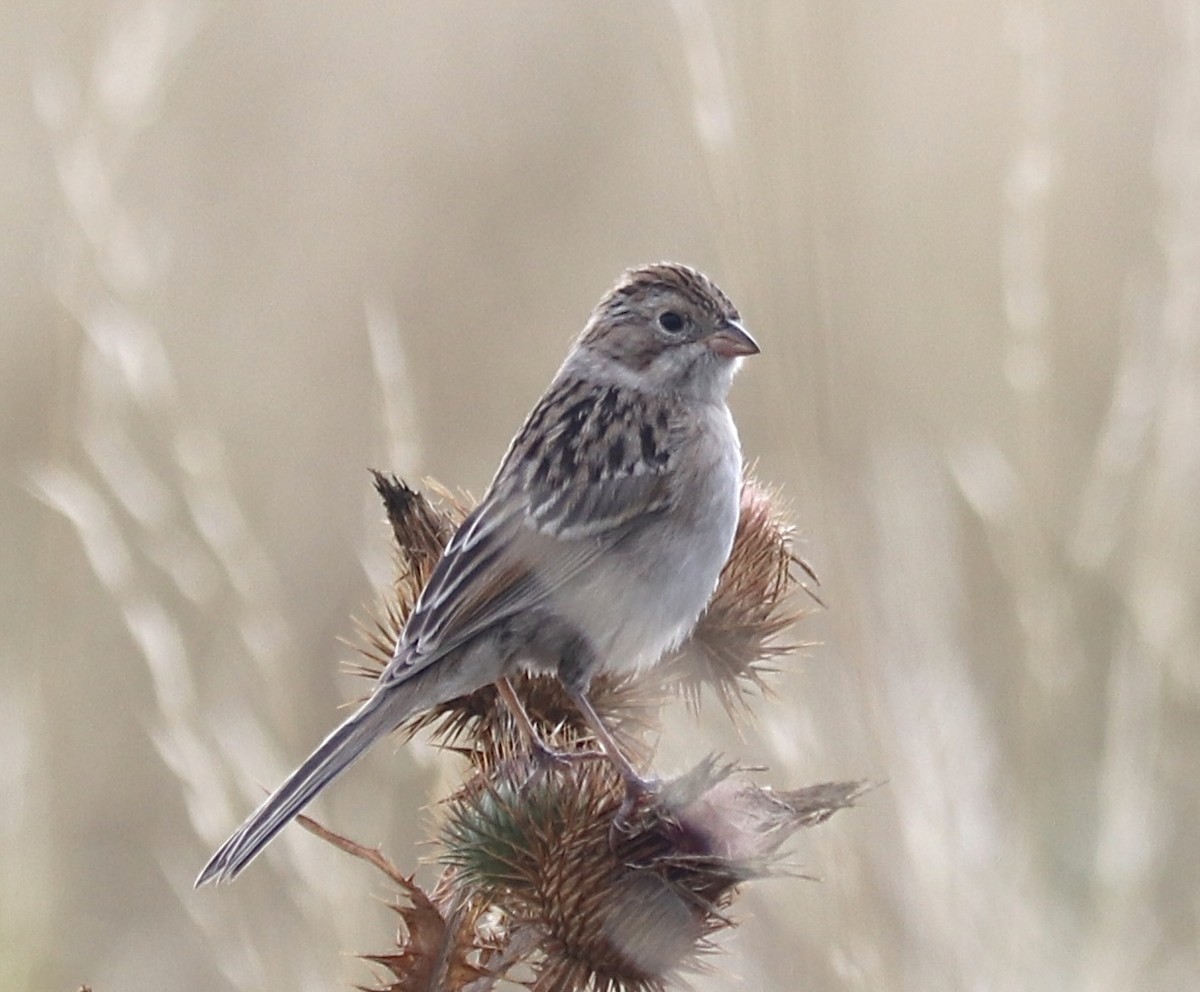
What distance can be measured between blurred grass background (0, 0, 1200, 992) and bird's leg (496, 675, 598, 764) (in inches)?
19.0

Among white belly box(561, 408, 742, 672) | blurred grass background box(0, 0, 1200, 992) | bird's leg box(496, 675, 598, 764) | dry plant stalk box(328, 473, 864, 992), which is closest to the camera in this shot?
dry plant stalk box(328, 473, 864, 992)

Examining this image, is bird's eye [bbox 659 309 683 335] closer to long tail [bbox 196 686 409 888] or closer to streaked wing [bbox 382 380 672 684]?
streaked wing [bbox 382 380 672 684]

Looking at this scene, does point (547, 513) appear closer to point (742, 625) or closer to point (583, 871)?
point (742, 625)

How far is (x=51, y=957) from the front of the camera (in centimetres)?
469

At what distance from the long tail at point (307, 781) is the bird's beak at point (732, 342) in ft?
4.80

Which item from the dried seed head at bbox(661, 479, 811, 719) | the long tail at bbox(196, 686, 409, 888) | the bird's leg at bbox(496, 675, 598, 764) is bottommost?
the long tail at bbox(196, 686, 409, 888)

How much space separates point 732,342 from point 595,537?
0.75 meters

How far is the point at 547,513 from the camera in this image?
4.41 m

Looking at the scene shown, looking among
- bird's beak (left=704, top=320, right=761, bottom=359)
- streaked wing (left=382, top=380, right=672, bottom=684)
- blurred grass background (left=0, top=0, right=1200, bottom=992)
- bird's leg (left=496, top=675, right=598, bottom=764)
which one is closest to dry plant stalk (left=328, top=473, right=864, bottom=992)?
bird's leg (left=496, top=675, right=598, bottom=764)

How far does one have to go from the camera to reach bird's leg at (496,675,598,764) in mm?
3654

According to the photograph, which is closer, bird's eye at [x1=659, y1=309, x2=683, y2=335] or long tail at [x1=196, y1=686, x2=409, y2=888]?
long tail at [x1=196, y1=686, x2=409, y2=888]

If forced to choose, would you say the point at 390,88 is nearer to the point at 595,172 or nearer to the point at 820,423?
the point at 595,172

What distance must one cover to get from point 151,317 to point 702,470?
1704 mm

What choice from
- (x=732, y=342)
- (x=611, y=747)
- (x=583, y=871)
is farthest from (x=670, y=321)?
(x=583, y=871)
